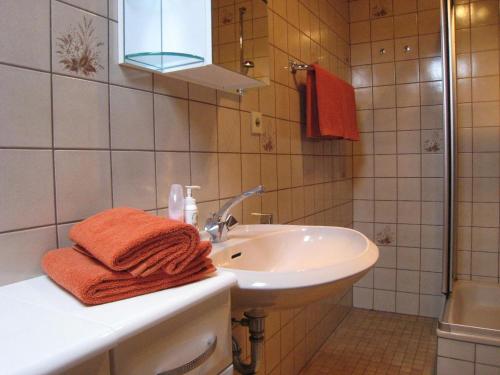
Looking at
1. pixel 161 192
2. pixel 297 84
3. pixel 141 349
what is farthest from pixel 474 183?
pixel 141 349

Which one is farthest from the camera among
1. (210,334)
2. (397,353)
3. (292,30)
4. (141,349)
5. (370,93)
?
(370,93)

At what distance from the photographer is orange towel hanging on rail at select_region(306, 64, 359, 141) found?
6.27ft

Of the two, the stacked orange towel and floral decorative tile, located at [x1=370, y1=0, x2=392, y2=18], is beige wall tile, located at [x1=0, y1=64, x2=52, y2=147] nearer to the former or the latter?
the stacked orange towel

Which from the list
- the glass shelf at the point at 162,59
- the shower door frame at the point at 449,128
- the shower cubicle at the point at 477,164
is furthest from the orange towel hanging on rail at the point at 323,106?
the glass shelf at the point at 162,59

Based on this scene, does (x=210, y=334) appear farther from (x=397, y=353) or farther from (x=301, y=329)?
(x=397, y=353)

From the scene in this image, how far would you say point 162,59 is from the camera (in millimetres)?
1044

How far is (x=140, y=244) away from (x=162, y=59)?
0.57 meters

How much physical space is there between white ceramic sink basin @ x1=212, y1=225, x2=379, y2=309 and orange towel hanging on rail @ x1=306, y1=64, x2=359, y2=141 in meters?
0.75

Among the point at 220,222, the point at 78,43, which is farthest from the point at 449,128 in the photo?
the point at 78,43

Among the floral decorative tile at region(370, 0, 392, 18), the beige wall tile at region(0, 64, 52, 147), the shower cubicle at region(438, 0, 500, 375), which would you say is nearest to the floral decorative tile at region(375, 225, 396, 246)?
→ the shower cubicle at region(438, 0, 500, 375)

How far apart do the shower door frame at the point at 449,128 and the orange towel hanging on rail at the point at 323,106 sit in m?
0.50

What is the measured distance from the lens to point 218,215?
1.17m

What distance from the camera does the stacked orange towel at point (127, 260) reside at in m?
0.63

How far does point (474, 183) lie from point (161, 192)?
80.2 inches
